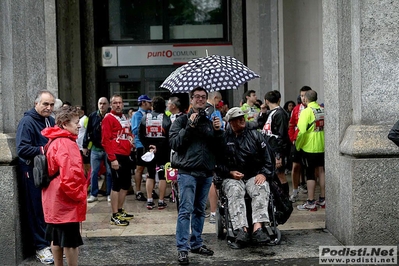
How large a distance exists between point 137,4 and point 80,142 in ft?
23.5

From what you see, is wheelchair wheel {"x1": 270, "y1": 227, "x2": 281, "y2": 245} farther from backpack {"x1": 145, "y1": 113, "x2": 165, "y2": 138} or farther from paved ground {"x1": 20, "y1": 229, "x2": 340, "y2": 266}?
backpack {"x1": 145, "y1": 113, "x2": 165, "y2": 138}

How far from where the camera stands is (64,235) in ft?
16.6

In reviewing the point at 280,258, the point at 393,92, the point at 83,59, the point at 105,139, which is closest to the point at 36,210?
the point at 105,139

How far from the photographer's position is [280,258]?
629 centimetres

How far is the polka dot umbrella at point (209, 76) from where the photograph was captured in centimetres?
608

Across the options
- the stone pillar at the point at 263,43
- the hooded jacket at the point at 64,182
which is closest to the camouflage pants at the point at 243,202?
the hooded jacket at the point at 64,182

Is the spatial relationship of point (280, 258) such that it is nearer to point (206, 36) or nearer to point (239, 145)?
point (239, 145)

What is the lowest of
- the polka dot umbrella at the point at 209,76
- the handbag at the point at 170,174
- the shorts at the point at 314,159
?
the handbag at the point at 170,174

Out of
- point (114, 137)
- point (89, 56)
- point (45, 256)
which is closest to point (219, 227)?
point (45, 256)

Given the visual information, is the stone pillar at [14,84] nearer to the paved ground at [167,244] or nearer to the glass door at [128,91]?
the paved ground at [167,244]

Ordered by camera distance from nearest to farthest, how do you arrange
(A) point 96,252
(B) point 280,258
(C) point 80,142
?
(B) point 280,258 < (A) point 96,252 < (C) point 80,142

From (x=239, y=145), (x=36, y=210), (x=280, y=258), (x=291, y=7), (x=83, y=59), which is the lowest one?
(x=280, y=258)

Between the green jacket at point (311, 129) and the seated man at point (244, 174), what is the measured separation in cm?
213

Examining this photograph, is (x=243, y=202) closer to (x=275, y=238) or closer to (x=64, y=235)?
(x=275, y=238)
